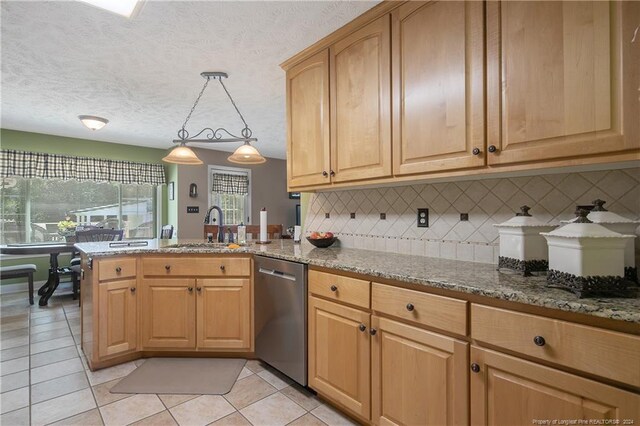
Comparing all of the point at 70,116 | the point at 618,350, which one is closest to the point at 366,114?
the point at 618,350

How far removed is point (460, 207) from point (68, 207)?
616cm

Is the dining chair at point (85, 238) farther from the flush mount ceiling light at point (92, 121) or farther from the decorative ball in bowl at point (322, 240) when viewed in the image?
the decorative ball in bowl at point (322, 240)

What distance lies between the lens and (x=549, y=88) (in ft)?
4.04

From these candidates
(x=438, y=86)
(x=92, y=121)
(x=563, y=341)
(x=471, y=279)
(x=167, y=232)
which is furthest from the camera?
(x=167, y=232)

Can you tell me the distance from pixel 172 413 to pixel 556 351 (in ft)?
6.21

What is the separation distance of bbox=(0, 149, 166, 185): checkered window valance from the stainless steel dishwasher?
4652 mm

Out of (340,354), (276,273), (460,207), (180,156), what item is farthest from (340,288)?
(180,156)

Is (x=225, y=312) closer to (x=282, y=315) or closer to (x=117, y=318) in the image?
(x=282, y=315)

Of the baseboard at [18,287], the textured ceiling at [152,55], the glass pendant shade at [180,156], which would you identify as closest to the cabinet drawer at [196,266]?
the glass pendant shade at [180,156]

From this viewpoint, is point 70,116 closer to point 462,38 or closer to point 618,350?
point 462,38

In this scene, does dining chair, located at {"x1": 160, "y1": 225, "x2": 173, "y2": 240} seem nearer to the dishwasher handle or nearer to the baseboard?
the baseboard

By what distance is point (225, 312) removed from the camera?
2334 mm

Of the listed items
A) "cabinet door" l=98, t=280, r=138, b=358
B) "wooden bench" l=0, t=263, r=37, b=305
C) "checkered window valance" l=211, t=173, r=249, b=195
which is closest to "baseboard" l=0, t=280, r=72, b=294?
"wooden bench" l=0, t=263, r=37, b=305

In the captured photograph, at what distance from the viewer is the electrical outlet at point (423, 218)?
6.49ft
